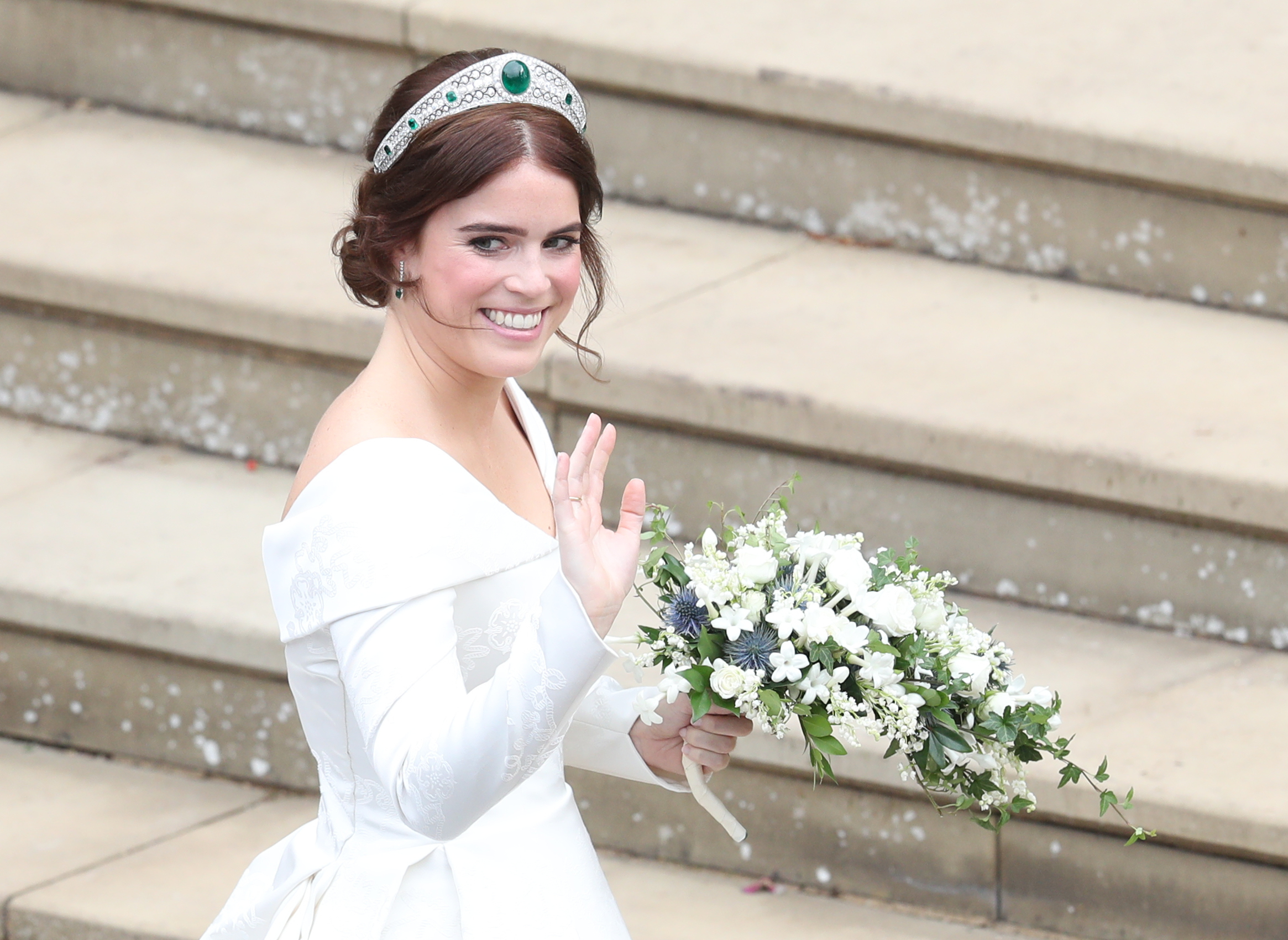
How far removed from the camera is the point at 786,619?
2092 mm

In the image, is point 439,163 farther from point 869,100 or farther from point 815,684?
point 869,100

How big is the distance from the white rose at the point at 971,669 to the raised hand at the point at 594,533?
418 mm

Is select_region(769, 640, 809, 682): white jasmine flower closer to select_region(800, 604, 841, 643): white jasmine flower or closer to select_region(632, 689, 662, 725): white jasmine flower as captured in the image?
select_region(800, 604, 841, 643): white jasmine flower

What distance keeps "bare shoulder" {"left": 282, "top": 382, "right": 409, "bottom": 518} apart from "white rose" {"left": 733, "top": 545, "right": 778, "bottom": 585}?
416 mm

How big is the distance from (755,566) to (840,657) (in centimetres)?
14

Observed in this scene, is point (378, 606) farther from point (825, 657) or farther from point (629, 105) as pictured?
point (629, 105)

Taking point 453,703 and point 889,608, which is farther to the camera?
point 889,608

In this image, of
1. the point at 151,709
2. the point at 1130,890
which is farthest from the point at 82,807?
the point at 1130,890

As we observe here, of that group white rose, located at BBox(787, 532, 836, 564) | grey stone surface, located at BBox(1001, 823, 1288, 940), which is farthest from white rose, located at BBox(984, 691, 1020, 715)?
grey stone surface, located at BBox(1001, 823, 1288, 940)

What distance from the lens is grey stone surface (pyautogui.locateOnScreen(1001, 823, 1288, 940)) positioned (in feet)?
10.7

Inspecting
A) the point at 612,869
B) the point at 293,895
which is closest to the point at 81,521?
the point at 612,869

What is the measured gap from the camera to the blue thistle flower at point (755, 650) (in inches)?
83.0

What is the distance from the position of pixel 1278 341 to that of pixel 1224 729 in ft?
3.39

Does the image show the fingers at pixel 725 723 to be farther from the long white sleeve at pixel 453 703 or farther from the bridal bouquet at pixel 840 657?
the long white sleeve at pixel 453 703
